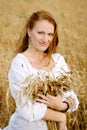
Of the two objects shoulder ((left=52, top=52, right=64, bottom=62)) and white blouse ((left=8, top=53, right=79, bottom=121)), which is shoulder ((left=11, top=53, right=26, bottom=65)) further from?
shoulder ((left=52, top=52, right=64, bottom=62))

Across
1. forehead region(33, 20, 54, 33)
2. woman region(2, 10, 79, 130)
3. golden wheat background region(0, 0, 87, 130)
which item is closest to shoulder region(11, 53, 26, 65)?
woman region(2, 10, 79, 130)

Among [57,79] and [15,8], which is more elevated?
[57,79]

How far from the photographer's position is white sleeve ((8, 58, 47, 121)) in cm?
252

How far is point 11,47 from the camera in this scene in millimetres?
5594

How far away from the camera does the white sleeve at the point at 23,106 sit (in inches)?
99.1

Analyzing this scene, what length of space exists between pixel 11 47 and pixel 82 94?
196 centimetres

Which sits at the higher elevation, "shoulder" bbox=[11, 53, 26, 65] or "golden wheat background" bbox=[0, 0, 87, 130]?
"shoulder" bbox=[11, 53, 26, 65]

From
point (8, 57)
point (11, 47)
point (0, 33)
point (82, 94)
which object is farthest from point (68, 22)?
point (82, 94)

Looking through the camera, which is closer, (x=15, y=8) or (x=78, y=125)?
(x=78, y=125)

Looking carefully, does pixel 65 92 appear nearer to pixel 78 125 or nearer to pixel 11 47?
pixel 78 125

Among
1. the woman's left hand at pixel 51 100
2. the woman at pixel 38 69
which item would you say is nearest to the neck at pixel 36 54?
the woman at pixel 38 69

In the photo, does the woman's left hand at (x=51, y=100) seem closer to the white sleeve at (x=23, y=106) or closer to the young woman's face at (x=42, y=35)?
the white sleeve at (x=23, y=106)

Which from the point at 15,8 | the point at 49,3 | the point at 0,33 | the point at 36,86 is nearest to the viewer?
the point at 36,86

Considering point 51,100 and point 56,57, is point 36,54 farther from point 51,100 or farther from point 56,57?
point 51,100
